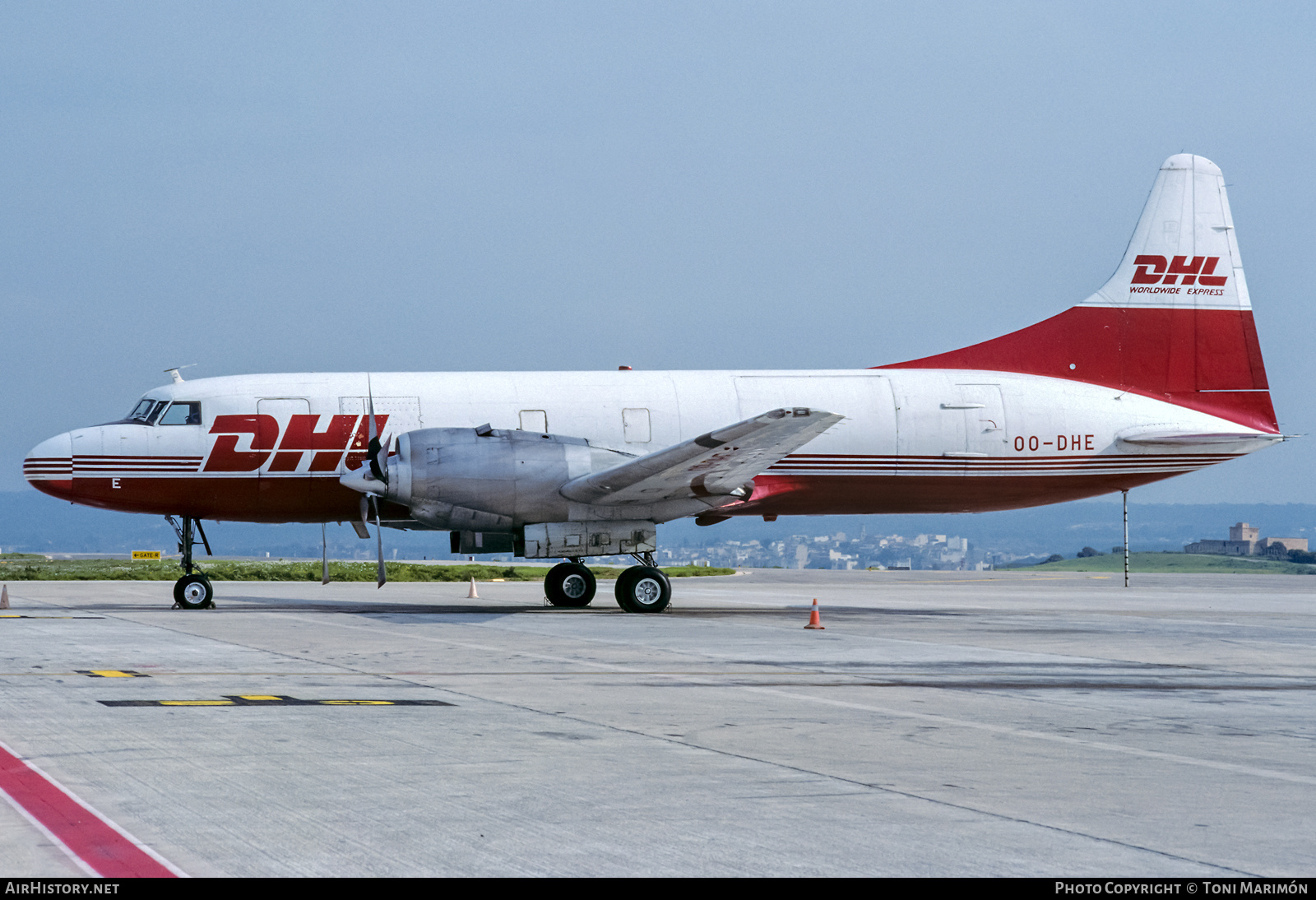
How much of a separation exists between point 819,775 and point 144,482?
20074 millimetres

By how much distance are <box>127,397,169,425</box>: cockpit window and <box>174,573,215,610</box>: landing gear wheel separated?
3.15 meters

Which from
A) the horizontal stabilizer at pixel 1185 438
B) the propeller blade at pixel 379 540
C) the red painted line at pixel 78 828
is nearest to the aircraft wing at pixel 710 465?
the propeller blade at pixel 379 540

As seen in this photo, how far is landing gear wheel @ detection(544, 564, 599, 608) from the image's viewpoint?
89.6 ft

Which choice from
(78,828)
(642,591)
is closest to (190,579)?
(642,591)

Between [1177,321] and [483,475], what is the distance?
15.7 m

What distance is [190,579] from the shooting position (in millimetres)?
26109

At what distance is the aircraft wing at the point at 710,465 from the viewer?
74.8ft

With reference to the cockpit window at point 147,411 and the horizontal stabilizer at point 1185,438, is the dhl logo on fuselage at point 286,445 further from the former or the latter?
the horizontal stabilizer at point 1185,438

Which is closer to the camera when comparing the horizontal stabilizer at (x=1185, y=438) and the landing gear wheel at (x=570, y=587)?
the landing gear wheel at (x=570, y=587)

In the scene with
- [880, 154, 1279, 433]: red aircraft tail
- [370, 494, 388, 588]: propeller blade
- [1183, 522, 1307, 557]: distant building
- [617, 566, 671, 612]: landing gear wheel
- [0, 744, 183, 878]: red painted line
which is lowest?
[1183, 522, 1307, 557]: distant building

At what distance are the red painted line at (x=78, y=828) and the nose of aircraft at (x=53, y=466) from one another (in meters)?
18.2

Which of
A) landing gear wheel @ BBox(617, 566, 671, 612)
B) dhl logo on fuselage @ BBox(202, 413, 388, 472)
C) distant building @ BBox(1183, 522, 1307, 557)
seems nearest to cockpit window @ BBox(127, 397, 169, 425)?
dhl logo on fuselage @ BBox(202, 413, 388, 472)

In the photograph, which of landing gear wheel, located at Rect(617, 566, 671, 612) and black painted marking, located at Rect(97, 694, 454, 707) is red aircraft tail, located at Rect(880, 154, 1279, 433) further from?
black painted marking, located at Rect(97, 694, 454, 707)

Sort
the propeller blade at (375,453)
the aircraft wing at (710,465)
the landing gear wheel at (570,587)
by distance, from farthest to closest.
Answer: the landing gear wheel at (570,587)
the propeller blade at (375,453)
the aircraft wing at (710,465)
